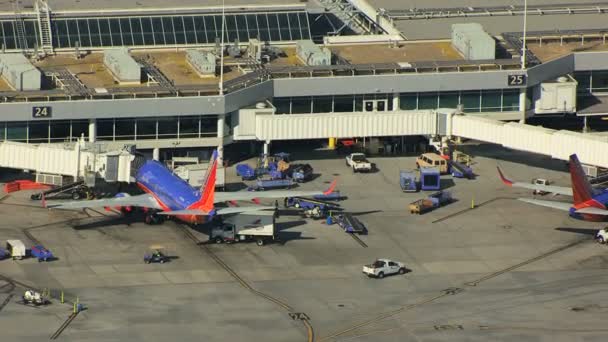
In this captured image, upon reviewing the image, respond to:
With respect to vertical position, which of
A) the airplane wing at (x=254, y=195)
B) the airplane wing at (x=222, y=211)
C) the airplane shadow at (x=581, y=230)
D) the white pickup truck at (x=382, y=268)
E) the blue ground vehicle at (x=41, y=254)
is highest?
the airplane wing at (x=254, y=195)

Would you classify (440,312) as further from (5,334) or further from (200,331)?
(5,334)

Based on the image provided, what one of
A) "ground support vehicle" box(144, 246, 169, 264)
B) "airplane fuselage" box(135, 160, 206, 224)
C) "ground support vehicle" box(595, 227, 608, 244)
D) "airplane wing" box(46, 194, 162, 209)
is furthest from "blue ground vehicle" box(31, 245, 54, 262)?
"ground support vehicle" box(595, 227, 608, 244)

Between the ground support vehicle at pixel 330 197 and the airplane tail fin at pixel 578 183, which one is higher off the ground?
the airplane tail fin at pixel 578 183

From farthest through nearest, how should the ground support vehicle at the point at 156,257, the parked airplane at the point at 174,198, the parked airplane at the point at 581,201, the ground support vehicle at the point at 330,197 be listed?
the ground support vehicle at the point at 330,197 → the parked airplane at the point at 581,201 → the parked airplane at the point at 174,198 → the ground support vehicle at the point at 156,257

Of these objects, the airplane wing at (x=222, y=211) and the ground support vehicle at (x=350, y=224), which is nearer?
the airplane wing at (x=222, y=211)

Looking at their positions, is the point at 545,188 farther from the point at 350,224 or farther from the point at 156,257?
the point at 156,257

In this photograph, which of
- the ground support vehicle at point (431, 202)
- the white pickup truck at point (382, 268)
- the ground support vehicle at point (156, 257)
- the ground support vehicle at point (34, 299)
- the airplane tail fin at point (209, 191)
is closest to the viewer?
the ground support vehicle at point (34, 299)

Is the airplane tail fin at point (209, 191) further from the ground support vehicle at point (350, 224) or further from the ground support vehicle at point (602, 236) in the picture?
the ground support vehicle at point (602, 236)

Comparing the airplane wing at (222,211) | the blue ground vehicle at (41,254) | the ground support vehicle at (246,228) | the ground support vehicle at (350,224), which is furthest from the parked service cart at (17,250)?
the ground support vehicle at (350,224)
